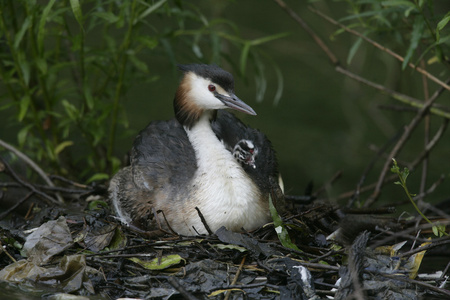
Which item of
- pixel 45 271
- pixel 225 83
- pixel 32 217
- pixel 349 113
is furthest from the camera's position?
pixel 349 113

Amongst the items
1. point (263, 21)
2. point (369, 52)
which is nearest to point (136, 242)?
point (369, 52)

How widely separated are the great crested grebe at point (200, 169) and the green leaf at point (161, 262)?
29 cm

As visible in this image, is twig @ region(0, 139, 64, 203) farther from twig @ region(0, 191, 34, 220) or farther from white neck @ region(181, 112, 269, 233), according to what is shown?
white neck @ region(181, 112, 269, 233)

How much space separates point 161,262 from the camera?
4.11 meters

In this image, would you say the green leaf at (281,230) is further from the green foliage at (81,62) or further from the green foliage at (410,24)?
the green foliage at (81,62)

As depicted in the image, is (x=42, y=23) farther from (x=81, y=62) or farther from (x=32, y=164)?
(x=32, y=164)

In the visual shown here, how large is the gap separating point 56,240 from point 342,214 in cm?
195

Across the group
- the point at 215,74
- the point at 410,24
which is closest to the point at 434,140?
the point at 410,24

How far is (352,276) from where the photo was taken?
3.65m

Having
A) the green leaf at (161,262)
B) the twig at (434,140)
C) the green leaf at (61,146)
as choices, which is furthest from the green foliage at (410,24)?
the green leaf at (61,146)

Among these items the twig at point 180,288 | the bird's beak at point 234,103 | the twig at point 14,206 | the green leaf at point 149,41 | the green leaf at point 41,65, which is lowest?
the twig at point 14,206

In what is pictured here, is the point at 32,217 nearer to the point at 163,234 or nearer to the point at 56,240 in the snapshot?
the point at 56,240

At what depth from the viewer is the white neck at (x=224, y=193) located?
14.3ft

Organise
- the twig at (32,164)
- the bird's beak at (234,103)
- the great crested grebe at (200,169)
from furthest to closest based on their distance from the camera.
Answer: the twig at (32,164), the bird's beak at (234,103), the great crested grebe at (200,169)
